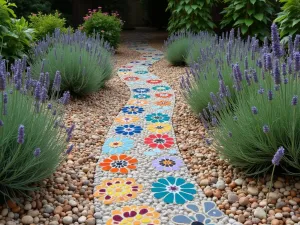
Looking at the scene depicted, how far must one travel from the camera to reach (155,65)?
24.5 ft

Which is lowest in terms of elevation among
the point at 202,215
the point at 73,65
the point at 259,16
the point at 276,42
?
the point at 202,215

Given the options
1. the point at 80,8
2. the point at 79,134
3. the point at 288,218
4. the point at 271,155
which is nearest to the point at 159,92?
the point at 79,134

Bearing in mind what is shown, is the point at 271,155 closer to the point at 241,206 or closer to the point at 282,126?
the point at 282,126

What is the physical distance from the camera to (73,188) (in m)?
2.44

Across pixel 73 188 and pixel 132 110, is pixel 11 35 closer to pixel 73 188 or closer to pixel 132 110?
pixel 132 110

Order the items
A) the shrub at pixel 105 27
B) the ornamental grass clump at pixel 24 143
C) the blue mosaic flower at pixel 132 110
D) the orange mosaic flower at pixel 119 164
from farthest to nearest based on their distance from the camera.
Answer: the shrub at pixel 105 27
the blue mosaic flower at pixel 132 110
the orange mosaic flower at pixel 119 164
the ornamental grass clump at pixel 24 143

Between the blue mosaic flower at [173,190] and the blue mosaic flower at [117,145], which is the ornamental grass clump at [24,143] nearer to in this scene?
the blue mosaic flower at [173,190]

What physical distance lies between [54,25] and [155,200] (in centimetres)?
594

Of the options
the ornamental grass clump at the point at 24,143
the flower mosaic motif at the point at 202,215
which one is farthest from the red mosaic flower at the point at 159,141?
the ornamental grass clump at the point at 24,143

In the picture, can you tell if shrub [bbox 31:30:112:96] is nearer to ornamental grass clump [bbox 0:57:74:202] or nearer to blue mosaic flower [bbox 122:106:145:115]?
blue mosaic flower [bbox 122:106:145:115]

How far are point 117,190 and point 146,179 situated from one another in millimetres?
273

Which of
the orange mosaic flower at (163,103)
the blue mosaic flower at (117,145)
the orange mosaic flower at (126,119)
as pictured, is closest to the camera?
the blue mosaic flower at (117,145)

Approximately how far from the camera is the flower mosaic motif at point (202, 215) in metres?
2.09

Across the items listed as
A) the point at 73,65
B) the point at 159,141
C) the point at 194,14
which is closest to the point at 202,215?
the point at 159,141
